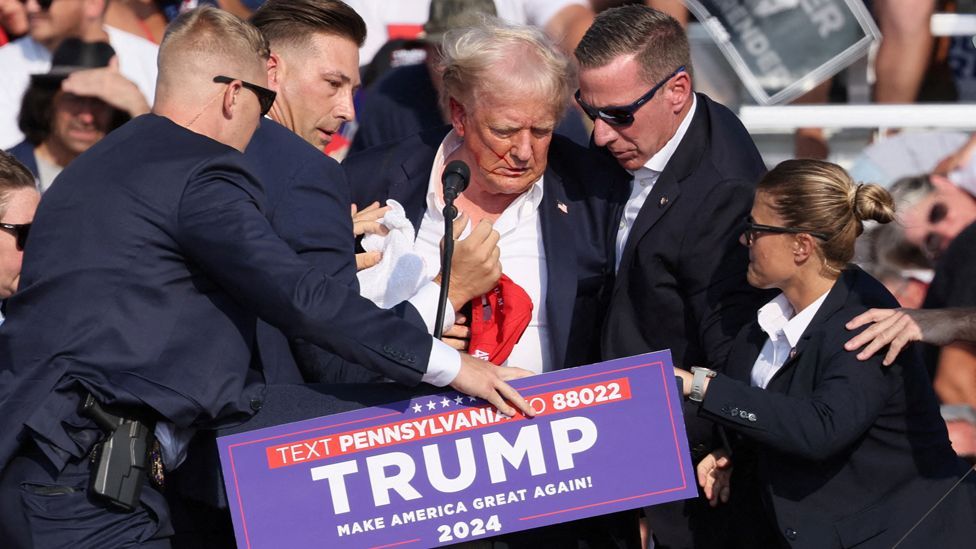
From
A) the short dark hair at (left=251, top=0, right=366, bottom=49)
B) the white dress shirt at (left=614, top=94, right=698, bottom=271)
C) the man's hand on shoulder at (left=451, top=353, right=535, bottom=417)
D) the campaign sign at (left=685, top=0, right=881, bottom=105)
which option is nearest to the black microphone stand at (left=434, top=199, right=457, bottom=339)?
the man's hand on shoulder at (left=451, top=353, right=535, bottom=417)

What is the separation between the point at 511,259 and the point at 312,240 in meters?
0.73

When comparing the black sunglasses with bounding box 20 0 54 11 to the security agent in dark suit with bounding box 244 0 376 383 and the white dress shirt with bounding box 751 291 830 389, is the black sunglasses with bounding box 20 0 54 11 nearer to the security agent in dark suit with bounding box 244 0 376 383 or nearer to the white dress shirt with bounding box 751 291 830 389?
the security agent in dark suit with bounding box 244 0 376 383

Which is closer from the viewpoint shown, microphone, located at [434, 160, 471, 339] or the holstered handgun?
the holstered handgun

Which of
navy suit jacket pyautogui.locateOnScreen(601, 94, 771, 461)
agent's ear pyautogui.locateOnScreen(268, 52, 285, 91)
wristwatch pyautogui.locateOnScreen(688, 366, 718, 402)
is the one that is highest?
agent's ear pyautogui.locateOnScreen(268, 52, 285, 91)

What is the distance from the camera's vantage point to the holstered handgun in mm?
2764

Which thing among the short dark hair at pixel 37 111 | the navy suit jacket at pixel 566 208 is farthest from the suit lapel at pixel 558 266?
the short dark hair at pixel 37 111

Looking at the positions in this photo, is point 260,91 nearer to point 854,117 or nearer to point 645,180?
point 645,180

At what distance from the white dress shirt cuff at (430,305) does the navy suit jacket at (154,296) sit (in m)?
0.36

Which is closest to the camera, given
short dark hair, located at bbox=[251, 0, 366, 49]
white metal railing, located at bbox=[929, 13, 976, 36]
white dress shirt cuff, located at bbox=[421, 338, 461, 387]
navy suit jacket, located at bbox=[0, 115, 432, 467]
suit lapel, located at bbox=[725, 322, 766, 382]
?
navy suit jacket, located at bbox=[0, 115, 432, 467]

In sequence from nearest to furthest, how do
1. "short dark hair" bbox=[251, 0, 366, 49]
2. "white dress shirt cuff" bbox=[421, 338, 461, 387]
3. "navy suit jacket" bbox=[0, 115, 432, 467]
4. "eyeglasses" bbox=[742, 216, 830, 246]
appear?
"navy suit jacket" bbox=[0, 115, 432, 467]
"white dress shirt cuff" bbox=[421, 338, 461, 387]
"eyeglasses" bbox=[742, 216, 830, 246]
"short dark hair" bbox=[251, 0, 366, 49]

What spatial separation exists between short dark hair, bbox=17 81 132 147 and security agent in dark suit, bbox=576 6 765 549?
284cm

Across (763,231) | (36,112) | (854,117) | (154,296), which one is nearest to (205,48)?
(154,296)

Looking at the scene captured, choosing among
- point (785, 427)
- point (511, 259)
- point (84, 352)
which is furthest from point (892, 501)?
point (84, 352)

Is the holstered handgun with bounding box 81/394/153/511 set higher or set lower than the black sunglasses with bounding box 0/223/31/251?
lower
